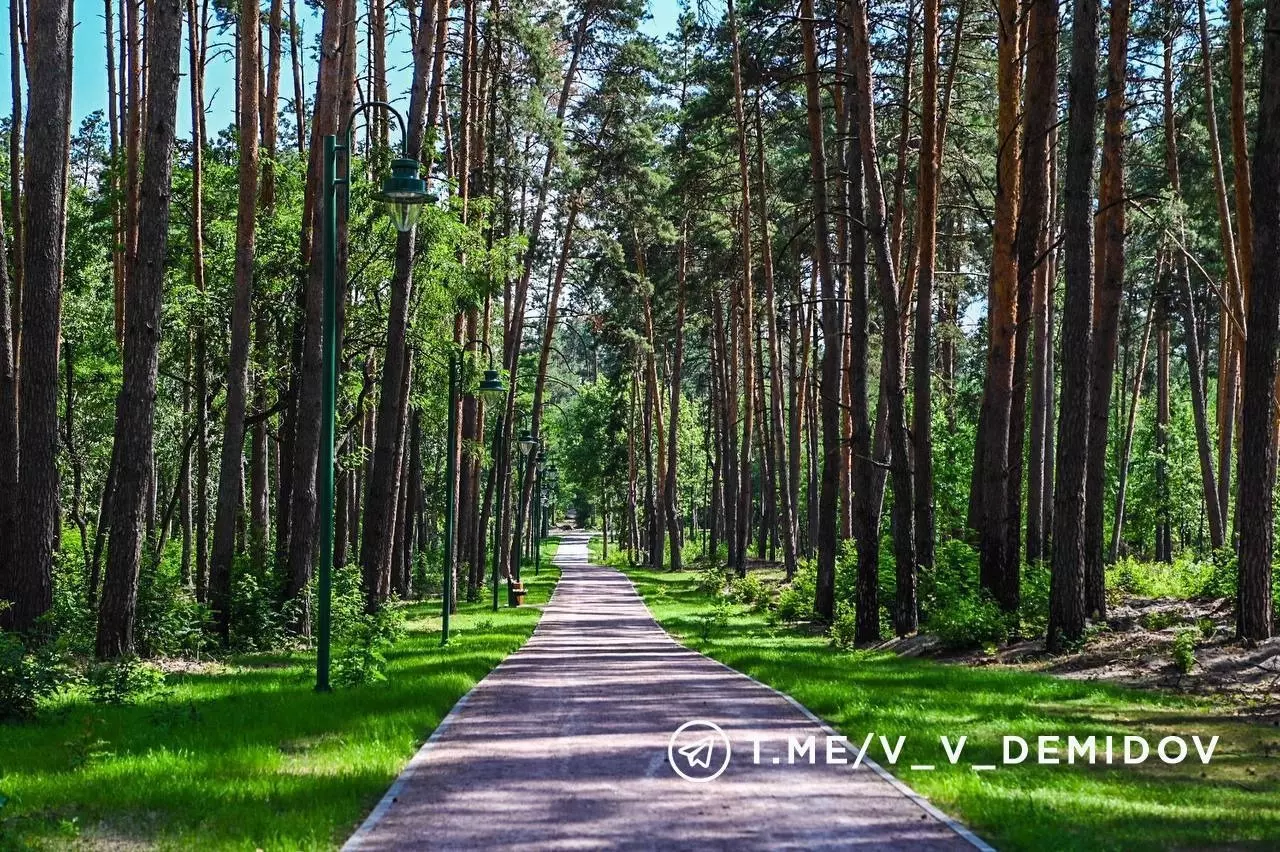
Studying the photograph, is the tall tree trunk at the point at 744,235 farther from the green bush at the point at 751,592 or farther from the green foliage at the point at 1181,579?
the green foliage at the point at 1181,579

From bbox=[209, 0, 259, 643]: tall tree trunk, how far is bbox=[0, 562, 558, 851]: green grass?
4.87 metres

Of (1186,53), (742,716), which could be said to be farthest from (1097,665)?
(1186,53)

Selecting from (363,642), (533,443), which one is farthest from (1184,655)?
(533,443)

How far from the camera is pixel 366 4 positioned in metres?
27.3

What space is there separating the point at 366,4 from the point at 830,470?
47.7ft

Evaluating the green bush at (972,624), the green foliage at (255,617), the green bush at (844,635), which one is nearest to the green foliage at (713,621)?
the green bush at (844,635)

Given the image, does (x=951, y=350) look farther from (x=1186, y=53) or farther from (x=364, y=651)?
(x=364, y=651)

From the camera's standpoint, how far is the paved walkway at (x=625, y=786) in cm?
646

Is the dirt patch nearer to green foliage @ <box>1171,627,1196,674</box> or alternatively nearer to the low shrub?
green foliage @ <box>1171,627,1196,674</box>

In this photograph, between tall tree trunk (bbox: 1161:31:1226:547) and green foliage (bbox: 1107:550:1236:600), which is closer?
green foliage (bbox: 1107:550:1236:600)

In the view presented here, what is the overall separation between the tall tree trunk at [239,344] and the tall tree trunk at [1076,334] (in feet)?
37.9

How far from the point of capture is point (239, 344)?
18531 mm

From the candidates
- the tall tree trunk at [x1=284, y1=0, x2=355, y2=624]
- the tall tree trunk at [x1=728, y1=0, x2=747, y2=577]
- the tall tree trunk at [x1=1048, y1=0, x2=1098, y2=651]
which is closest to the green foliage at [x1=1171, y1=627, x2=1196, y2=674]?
the tall tree trunk at [x1=1048, y1=0, x2=1098, y2=651]

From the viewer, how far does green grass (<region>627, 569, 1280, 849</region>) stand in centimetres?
663
